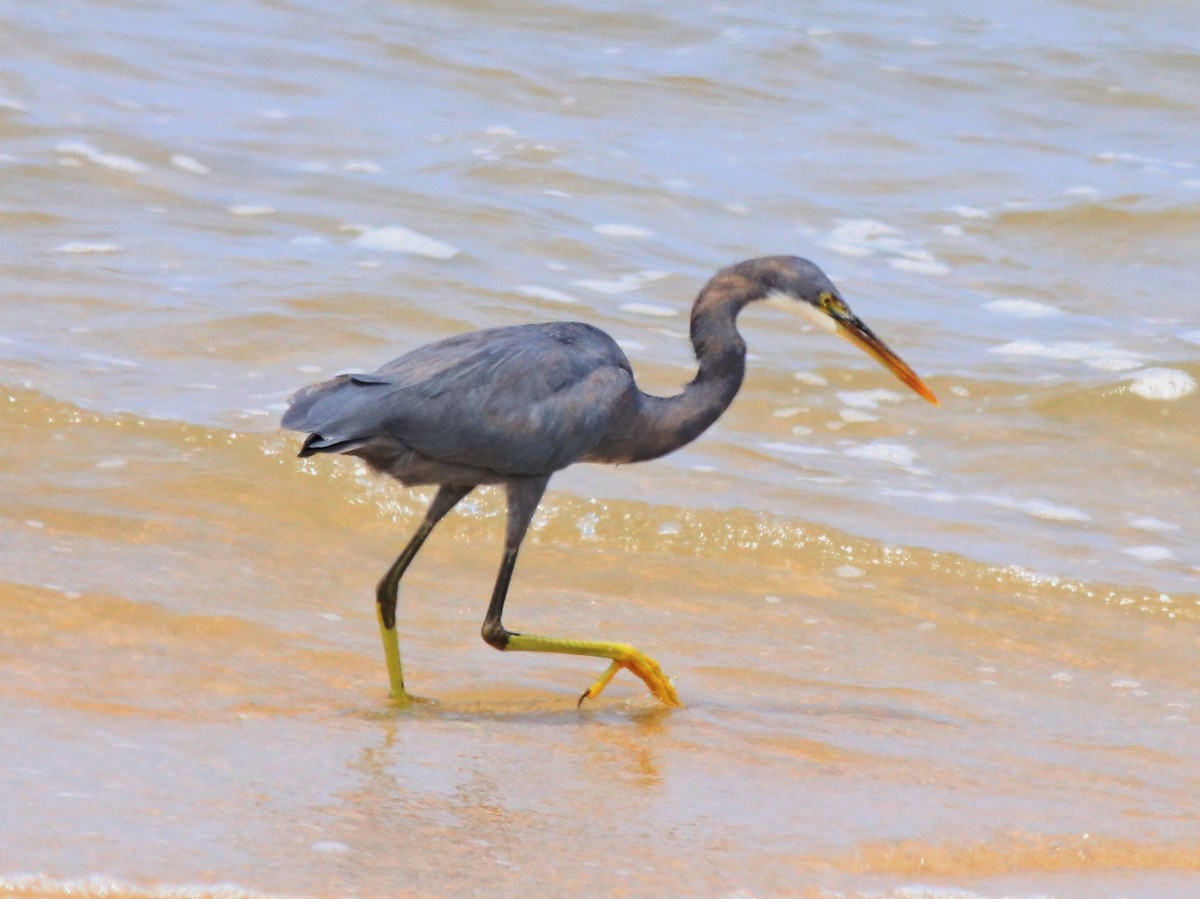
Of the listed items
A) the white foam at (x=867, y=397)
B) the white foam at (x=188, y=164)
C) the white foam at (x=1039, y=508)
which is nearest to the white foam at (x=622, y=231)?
the white foam at (x=188, y=164)

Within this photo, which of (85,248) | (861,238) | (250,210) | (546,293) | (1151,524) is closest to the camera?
(1151,524)

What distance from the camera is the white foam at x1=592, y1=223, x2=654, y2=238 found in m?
10.9

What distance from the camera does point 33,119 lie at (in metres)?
11.5

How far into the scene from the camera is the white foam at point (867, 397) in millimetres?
8680

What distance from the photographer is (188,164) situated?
1109 cm

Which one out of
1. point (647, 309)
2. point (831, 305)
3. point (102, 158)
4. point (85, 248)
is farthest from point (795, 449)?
point (102, 158)

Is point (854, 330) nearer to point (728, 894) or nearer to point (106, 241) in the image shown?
point (728, 894)

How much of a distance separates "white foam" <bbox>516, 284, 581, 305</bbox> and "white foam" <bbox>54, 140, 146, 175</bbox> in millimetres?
2659

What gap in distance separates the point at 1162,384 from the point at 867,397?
1424mm

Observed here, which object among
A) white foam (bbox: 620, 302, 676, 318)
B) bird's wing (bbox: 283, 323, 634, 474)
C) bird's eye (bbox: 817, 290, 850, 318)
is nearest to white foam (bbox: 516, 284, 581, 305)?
white foam (bbox: 620, 302, 676, 318)

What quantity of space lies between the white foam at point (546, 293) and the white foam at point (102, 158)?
2659 millimetres

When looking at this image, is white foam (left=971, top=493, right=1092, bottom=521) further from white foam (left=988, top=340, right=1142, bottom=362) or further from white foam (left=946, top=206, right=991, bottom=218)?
white foam (left=946, top=206, right=991, bottom=218)

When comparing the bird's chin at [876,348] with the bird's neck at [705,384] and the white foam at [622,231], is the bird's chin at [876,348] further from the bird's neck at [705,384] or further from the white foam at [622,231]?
the white foam at [622,231]

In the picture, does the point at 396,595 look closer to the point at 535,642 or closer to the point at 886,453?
the point at 535,642
